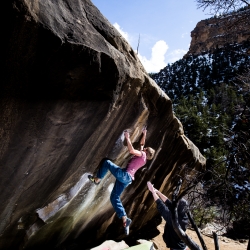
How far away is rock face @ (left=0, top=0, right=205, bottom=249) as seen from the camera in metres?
2.66

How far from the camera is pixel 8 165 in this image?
10.9ft

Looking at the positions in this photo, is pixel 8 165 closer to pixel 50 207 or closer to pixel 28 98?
pixel 28 98

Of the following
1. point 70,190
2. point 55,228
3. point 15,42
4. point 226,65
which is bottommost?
point 55,228

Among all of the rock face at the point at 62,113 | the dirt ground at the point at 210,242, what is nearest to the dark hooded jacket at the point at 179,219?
the rock face at the point at 62,113

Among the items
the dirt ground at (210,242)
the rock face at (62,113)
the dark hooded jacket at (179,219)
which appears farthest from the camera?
the dirt ground at (210,242)

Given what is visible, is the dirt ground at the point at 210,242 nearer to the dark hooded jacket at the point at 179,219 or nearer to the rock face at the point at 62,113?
the dark hooded jacket at the point at 179,219

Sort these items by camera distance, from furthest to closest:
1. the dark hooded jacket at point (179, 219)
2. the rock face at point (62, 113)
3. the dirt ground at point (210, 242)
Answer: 1. the dirt ground at point (210, 242)
2. the dark hooded jacket at point (179, 219)
3. the rock face at point (62, 113)

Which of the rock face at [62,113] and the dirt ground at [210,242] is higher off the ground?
the rock face at [62,113]

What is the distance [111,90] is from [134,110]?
0.92 meters

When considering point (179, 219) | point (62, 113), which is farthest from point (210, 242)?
point (62, 113)

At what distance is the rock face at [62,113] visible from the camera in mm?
2664

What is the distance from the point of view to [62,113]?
3248 mm

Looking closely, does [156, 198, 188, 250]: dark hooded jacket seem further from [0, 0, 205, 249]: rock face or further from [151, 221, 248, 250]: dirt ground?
[151, 221, 248, 250]: dirt ground

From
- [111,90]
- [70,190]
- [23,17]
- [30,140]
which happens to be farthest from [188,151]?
[23,17]
